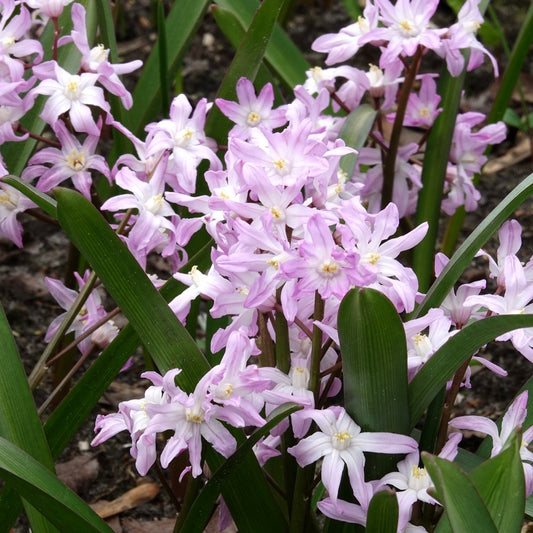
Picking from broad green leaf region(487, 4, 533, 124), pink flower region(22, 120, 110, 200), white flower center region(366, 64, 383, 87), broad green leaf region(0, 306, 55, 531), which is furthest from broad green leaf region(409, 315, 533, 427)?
broad green leaf region(487, 4, 533, 124)

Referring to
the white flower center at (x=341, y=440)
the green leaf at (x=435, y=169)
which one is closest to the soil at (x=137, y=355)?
the green leaf at (x=435, y=169)

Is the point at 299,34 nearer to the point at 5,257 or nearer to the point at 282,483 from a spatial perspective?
the point at 5,257

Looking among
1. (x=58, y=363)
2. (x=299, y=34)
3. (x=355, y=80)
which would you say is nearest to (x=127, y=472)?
(x=58, y=363)

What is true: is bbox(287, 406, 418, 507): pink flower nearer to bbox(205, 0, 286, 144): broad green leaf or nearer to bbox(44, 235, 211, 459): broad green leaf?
bbox(44, 235, 211, 459): broad green leaf

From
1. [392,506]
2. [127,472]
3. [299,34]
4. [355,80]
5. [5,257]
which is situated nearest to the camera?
[392,506]

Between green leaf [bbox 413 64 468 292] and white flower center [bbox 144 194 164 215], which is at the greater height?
white flower center [bbox 144 194 164 215]

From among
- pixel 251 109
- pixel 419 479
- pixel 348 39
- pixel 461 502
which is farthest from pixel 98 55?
pixel 461 502

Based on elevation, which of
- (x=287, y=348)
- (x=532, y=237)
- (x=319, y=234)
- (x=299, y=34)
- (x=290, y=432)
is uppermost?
(x=319, y=234)
